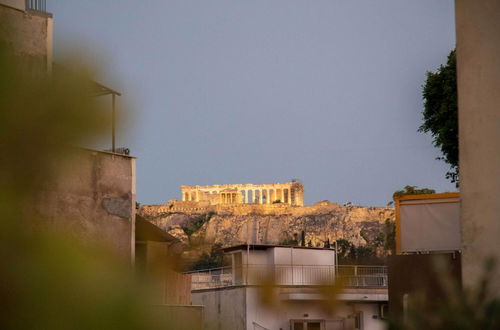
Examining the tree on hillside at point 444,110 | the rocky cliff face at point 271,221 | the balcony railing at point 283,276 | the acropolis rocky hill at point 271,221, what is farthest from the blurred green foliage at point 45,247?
the rocky cliff face at point 271,221

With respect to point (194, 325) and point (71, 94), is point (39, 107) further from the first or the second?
point (194, 325)

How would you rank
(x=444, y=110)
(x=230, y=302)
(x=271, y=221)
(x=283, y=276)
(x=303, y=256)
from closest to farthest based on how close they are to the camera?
(x=444, y=110) → (x=230, y=302) → (x=283, y=276) → (x=303, y=256) → (x=271, y=221)

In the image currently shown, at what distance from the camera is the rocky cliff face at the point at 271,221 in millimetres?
114250

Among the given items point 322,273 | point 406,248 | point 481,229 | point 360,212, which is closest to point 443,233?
point 406,248

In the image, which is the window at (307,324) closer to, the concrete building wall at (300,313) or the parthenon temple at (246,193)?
the concrete building wall at (300,313)

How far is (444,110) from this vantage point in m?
25.8

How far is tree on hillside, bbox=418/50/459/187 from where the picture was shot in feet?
82.0

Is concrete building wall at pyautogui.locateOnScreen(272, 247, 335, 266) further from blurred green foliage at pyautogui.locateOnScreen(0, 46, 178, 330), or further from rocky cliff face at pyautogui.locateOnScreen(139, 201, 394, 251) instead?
rocky cliff face at pyautogui.locateOnScreen(139, 201, 394, 251)

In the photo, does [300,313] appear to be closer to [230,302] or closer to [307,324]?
[307,324]

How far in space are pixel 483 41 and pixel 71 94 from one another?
839cm

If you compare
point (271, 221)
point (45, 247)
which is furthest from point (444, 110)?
point (271, 221)

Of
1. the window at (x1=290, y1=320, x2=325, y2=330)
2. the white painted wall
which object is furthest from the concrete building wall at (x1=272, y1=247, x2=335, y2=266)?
the window at (x1=290, y1=320, x2=325, y2=330)

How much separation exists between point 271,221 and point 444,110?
95917 millimetres

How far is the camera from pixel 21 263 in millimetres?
1667
